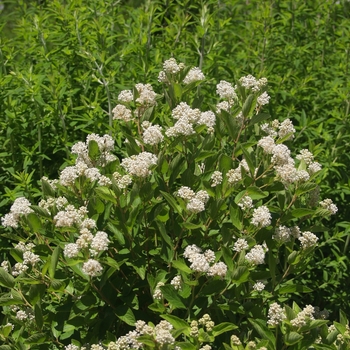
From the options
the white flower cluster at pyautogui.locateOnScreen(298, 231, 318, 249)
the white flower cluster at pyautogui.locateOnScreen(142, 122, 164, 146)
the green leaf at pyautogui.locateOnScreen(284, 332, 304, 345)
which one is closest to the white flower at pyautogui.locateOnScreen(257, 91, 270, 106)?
the white flower cluster at pyautogui.locateOnScreen(142, 122, 164, 146)

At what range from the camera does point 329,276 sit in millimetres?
4742

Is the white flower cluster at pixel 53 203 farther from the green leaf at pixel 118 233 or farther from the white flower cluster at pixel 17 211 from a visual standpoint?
the green leaf at pixel 118 233

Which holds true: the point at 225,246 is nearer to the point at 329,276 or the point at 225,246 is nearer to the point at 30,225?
the point at 30,225

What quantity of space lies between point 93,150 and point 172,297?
2.74 feet

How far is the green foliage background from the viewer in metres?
4.48

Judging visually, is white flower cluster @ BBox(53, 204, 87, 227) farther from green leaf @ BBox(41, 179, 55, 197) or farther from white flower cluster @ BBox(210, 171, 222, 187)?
white flower cluster @ BBox(210, 171, 222, 187)

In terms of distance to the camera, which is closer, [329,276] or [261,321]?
[261,321]

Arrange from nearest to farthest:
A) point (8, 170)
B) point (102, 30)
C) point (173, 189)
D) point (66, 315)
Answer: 1. point (66, 315)
2. point (173, 189)
3. point (8, 170)
4. point (102, 30)

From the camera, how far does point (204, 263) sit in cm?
279

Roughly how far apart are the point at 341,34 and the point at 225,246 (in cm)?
335

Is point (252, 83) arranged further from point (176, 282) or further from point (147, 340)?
point (147, 340)

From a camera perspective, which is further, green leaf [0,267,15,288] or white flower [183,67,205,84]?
white flower [183,67,205,84]

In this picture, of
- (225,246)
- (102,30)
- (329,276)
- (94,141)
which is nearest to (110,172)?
(94,141)

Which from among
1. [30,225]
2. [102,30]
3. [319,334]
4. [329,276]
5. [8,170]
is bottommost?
[329,276]
